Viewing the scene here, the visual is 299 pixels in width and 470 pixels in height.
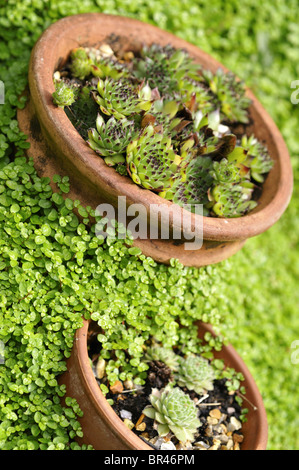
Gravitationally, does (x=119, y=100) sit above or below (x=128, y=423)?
above

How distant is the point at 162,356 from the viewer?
2129 millimetres

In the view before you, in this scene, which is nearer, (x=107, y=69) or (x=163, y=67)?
(x=107, y=69)

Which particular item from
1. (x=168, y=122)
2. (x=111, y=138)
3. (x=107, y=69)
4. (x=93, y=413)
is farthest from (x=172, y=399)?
(x=107, y=69)

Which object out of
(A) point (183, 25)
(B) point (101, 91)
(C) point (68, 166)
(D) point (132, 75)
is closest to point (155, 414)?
(C) point (68, 166)

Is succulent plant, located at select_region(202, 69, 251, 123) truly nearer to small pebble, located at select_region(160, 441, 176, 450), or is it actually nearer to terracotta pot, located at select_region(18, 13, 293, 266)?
terracotta pot, located at select_region(18, 13, 293, 266)

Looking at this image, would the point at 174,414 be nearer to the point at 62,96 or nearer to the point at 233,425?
the point at 233,425

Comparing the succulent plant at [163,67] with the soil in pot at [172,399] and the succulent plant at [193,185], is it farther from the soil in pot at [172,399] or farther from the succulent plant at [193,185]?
the soil in pot at [172,399]

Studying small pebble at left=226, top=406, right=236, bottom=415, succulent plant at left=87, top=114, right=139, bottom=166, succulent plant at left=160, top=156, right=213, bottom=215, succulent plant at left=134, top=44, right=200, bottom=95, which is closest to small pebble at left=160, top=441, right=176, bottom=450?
small pebble at left=226, top=406, right=236, bottom=415

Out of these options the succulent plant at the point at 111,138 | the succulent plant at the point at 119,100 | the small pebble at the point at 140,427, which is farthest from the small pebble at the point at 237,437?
the succulent plant at the point at 119,100

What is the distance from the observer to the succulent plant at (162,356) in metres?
2.13

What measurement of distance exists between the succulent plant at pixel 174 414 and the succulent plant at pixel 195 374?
15cm

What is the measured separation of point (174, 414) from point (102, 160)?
0.98 meters

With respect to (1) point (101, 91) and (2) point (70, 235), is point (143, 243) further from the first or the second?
(1) point (101, 91)

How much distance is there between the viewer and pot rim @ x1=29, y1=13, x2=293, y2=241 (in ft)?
6.17
